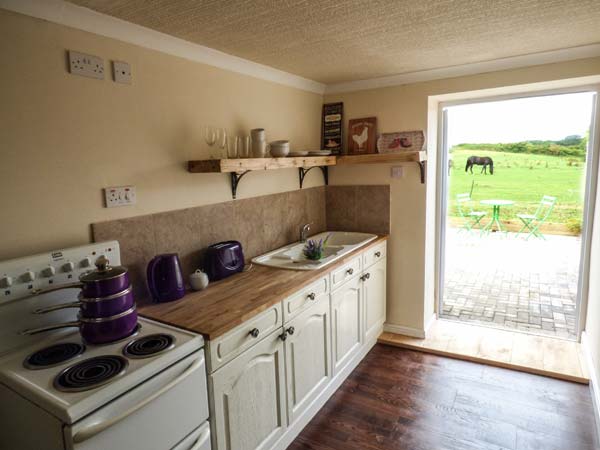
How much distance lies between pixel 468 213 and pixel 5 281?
11.2 feet

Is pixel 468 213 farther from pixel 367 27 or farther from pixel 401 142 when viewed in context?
pixel 367 27

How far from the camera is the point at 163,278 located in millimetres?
1850

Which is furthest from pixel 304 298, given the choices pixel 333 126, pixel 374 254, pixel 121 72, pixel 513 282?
pixel 513 282

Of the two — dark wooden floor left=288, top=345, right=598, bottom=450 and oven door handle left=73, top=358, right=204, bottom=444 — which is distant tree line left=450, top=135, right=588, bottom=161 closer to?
dark wooden floor left=288, top=345, right=598, bottom=450

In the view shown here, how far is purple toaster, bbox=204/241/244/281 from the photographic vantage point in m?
2.18

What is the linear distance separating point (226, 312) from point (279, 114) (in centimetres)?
169

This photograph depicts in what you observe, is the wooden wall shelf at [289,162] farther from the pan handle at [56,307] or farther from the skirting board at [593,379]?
the skirting board at [593,379]

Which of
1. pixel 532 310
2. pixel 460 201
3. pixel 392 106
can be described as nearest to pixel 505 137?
pixel 460 201

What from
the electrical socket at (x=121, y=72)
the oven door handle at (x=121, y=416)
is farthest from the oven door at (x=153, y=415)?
the electrical socket at (x=121, y=72)

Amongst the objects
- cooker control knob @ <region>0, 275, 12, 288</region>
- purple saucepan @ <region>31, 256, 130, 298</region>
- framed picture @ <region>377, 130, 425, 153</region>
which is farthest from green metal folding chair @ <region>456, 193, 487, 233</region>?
cooker control knob @ <region>0, 275, 12, 288</region>

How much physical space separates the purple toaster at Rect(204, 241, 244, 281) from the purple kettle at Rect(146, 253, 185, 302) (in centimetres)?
31

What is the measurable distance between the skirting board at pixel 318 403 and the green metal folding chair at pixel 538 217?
1.70 metres

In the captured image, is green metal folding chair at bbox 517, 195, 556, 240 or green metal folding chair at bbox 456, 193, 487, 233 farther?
green metal folding chair at bbox 456, 193, 487, 233

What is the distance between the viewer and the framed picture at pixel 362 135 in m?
3.28
